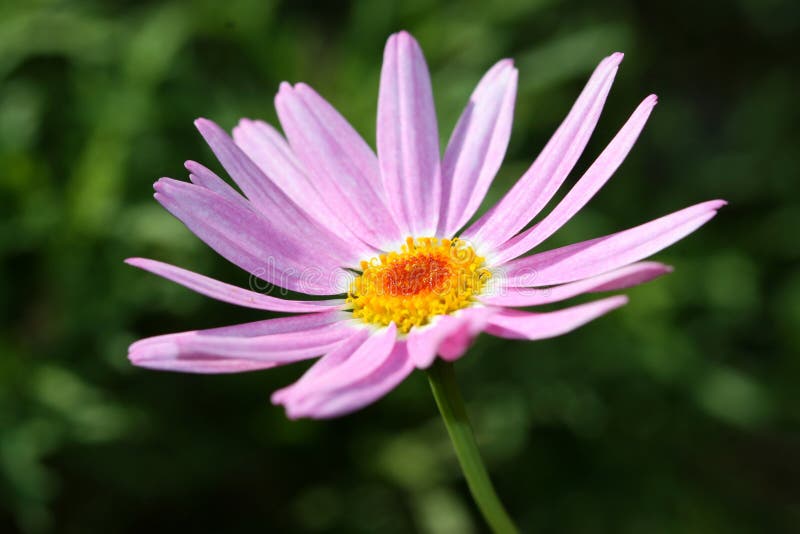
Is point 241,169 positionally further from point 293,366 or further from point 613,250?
point 293,366

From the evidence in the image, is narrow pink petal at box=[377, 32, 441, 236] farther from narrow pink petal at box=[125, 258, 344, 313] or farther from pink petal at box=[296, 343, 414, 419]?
pink petal at box=[296, 343, 414, 419]

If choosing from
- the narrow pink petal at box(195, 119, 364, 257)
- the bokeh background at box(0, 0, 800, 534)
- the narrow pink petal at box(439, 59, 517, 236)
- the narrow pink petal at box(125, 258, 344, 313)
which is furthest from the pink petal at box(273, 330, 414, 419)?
the bokeh background at box(0, 0, 800, 534)

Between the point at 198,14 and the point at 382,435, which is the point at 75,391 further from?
the point at 198,14

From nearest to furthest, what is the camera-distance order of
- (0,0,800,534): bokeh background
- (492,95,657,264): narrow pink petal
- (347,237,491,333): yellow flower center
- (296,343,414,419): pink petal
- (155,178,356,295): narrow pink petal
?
(296,343,414,419): pink petal, (492,95,657,264): narrow pink petal, (155,178,356,295): narrow pink petal, (347,237,491,333): yellow flower center, (0,0,800,534): bokeh background

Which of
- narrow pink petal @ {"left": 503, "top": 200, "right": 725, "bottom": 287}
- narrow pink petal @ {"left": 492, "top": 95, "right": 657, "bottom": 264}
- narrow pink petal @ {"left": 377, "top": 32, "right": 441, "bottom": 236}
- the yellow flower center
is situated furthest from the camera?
narrow pink petal @ {"left": 377, "top": 32, "right": 441, "bottom": 236}

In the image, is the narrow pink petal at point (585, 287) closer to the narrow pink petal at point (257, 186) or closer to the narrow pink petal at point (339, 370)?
the narrow pink petal at point (339, 370)
